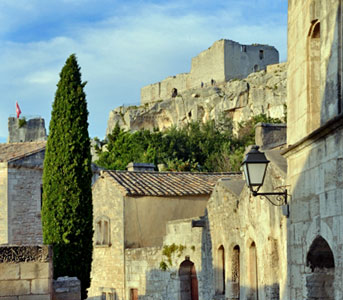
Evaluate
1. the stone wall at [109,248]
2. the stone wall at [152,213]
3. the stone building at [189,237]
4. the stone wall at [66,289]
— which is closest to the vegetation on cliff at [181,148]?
the stone wall at [109,248]

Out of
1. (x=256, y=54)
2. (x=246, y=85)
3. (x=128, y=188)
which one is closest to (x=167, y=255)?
(x=128, y=188)

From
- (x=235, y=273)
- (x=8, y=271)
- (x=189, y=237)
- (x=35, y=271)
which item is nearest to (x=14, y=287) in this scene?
(x=8, y=271)

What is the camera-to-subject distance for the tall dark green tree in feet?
56.5

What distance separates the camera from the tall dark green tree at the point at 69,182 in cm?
1722

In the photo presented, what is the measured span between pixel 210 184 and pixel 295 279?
15512 millimetres

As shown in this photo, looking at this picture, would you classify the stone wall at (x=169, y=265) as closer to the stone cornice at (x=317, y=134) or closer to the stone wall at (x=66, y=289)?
the stone wall at (x=66, y=289)

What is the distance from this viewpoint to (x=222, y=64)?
7194 centimetres

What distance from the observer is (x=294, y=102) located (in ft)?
31.3

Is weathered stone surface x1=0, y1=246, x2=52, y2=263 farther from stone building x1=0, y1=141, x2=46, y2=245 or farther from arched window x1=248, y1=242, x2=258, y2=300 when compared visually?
stone building x1=0, y1=141, x2=46, y2=245

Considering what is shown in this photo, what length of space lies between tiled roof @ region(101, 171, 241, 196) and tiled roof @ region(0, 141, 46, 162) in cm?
447

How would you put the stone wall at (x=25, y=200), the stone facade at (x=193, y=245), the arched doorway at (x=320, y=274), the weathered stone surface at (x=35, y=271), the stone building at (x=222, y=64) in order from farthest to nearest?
1. the stone building at (x=222, y=64)
2. the stone wall at (x=25, y=200)
3. the stone facade at (x=193, y=245)
4. the weathered stone surface at (x=35, y=271)
5. the arched doorway at (x=320, y=274)

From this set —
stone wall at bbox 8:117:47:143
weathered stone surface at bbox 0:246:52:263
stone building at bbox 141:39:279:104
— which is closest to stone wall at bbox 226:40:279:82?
stone building at bbox 141:39:279:104

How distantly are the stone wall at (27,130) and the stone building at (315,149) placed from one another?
48170 millimetres

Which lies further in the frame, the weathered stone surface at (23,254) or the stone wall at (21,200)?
the stone wall at (21,200)
